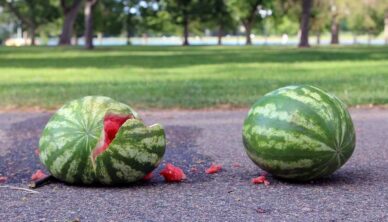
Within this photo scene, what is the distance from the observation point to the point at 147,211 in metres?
3.98

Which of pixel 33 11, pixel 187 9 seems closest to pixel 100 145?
pixel 187 9

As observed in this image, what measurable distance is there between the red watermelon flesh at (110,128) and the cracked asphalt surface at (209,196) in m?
0.29

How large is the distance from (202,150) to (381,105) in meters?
4.81

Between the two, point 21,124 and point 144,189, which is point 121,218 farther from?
point 21,124

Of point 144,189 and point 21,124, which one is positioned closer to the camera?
point 144,189

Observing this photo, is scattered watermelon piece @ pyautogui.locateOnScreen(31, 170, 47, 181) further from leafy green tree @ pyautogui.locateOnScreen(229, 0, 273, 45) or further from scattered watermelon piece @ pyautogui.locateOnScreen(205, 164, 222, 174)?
leafy green tree @ pyautogui.locateOnScreen(229, 0, 273, 45)

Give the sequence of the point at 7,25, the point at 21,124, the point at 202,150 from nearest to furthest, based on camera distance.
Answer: the point at 202,150, the point at 21,124, the point at 7,25

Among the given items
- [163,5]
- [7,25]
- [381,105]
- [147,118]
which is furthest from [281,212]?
[7,25]

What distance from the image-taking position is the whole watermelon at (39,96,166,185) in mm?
4484

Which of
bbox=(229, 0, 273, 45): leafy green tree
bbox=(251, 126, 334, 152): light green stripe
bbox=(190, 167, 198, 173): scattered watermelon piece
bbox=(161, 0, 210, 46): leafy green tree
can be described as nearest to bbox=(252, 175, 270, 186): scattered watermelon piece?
bbox=(251, 126, 334, 152): light green stripe

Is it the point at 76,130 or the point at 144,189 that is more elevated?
the point at 76,130

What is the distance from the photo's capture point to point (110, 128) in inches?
181

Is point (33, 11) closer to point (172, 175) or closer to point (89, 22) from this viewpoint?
point (89, 22)

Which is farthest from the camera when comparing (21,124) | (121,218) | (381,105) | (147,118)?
(381,105)
